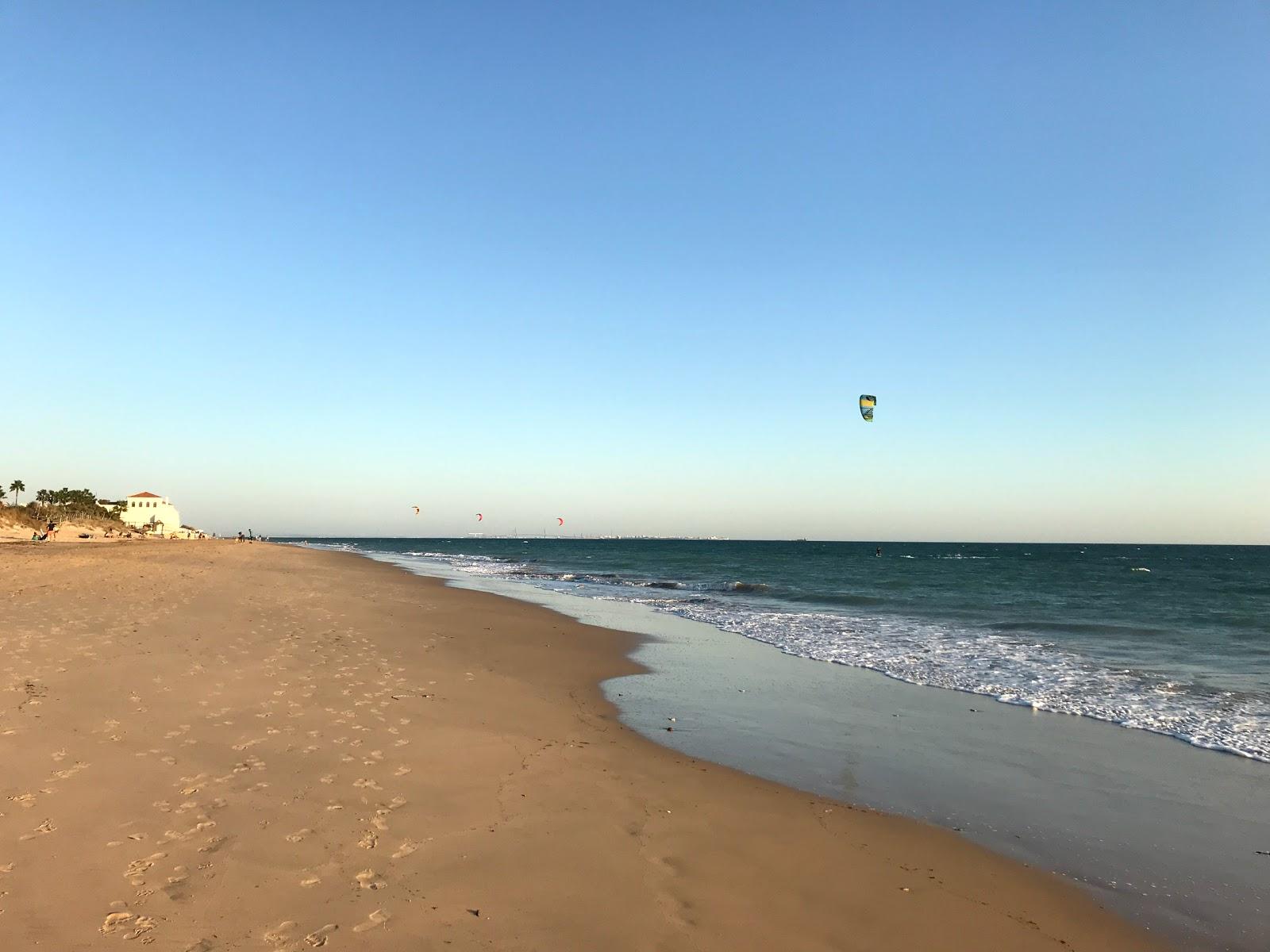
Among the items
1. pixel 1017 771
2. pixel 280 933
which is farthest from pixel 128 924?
pixel 1017 771

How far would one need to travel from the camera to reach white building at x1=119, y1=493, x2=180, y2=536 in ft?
358

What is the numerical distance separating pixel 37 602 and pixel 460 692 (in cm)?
1370

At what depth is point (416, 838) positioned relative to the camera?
6.28 metres

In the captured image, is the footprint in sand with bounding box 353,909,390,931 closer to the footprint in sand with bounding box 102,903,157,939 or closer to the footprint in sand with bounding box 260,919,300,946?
the footprint in sand with bounding box 260,919,300,946

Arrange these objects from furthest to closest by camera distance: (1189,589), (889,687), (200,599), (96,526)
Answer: (96,526)
(1189,589)
(200,599)
(889,687)

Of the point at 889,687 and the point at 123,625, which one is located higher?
the point at 123,625

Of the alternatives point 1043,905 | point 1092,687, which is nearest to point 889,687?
point 1092,687

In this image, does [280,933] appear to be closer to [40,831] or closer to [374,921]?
[374,921]

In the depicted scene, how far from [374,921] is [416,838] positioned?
4.52 feet

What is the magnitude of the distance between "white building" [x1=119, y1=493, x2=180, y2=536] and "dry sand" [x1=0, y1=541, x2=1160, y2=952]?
117207 mm

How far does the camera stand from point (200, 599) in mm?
21703

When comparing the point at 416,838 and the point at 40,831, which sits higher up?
the point at 40,831

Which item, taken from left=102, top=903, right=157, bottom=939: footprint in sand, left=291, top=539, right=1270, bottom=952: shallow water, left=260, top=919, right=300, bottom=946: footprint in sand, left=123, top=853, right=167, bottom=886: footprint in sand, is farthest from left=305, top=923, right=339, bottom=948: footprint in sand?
left=291, top=539, right=1270, bottom=952: shallow water

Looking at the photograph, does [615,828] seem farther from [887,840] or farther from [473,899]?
[887,840]
